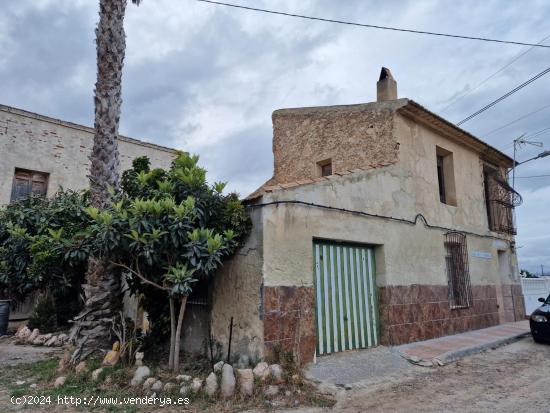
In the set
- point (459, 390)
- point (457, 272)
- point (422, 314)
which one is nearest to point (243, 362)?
point (459, 390)

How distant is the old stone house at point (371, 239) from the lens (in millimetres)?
6004

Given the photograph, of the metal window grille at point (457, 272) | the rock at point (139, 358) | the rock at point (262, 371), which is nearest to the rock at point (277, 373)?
the rock at point (262, 371)

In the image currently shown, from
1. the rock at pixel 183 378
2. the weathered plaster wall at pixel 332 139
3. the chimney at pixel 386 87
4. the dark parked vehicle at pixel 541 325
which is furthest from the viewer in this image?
the chimney at pixel 386 87

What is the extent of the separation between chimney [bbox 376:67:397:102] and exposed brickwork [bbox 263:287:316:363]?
21.8 ft

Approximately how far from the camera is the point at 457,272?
1027 centimetres

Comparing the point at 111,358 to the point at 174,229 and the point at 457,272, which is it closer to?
the point at 174,229

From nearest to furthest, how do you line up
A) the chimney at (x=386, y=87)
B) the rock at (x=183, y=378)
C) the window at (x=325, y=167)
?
the rock at (x=183, y=378), the window at (x=325, y=167), the chimney at (x=386, y=87)

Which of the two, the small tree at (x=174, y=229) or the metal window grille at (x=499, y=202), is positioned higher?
the metal window grille at (x=499, y=202)

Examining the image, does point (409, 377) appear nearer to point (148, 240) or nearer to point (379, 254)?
point (379, 254)

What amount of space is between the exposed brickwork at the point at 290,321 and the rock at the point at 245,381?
512 millimetres

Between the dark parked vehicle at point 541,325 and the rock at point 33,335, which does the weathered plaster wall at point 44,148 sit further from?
the dark parked vehicle at point 541,325

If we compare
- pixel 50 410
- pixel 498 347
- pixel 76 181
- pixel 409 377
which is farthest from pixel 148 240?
pixel 76 181

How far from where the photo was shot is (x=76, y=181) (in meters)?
13.7

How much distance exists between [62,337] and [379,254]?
7.42m
